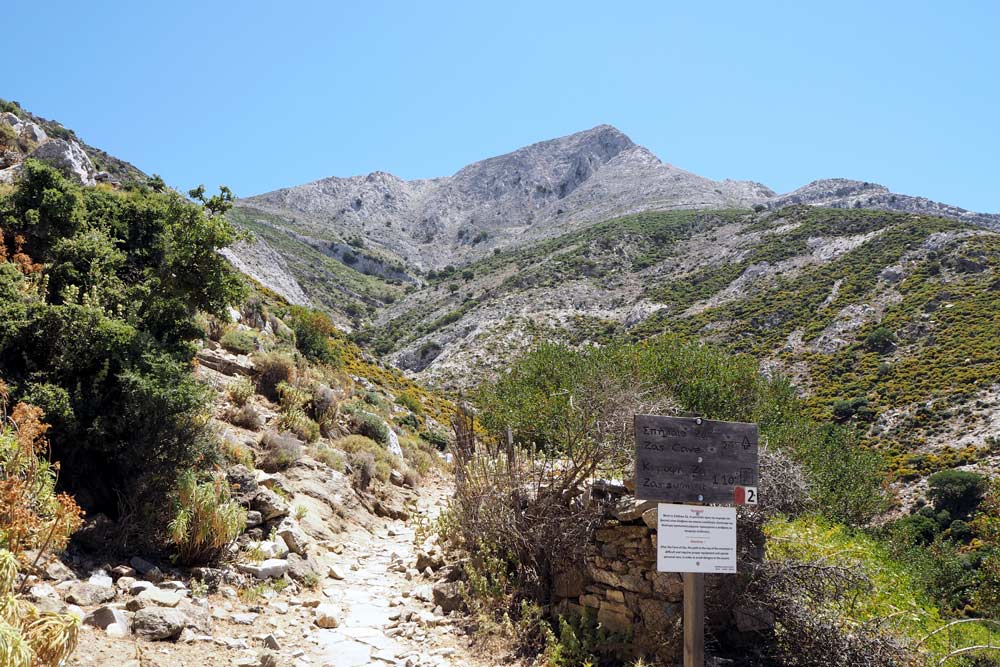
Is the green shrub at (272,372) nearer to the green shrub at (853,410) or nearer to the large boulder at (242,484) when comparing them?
the large boulder at (242,484)

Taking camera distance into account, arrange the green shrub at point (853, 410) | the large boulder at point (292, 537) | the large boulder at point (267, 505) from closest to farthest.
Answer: the large boulder at point (292, 537), the large boulder at point (267, 505), the green shrub at point (853, 410)

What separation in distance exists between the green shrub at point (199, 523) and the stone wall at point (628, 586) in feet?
13.0

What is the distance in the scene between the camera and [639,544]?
624 cm

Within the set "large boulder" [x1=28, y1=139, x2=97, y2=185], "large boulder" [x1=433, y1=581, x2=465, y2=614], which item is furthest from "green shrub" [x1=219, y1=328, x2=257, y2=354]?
"large boulder" [x1=433, y1=581, x2=465, y2=614]

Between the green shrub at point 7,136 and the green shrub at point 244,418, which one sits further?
the green shrub at point 7,136

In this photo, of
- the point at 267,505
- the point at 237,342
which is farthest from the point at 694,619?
the point at 237,342

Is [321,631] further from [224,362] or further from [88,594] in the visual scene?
[224,362]

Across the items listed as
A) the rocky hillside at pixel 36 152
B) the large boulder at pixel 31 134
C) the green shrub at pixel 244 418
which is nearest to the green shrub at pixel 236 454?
the green shrub at pixel 244 418

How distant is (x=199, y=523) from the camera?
7.11 meters

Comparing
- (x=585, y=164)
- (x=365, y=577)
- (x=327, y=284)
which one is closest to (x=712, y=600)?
(x=365, y=577)

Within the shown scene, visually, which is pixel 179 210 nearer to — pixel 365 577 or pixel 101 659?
pixel 365 577

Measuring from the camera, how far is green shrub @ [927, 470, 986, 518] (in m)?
24.1

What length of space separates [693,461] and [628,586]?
77.8 inches

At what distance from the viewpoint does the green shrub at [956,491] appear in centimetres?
2406
